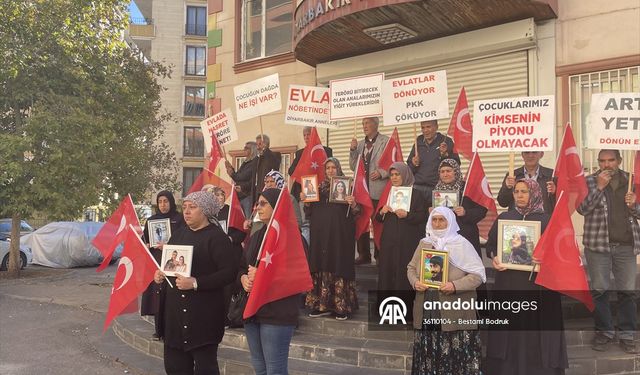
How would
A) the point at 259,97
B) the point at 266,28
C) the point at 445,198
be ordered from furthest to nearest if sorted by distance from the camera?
the point at 266,28 → the point at 259,97 → the point at 445,198

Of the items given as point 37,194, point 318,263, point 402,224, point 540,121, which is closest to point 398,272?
point 402,224

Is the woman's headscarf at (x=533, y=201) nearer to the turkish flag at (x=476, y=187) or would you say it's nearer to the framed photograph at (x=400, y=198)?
the turkish flag at (x=476, y=187)

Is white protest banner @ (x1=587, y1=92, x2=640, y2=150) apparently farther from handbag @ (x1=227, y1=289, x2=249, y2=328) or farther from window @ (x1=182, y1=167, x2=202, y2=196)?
window @ (x1=182, y1=167, x2=202, y2=196)

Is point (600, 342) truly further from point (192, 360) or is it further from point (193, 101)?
point (193, 101)

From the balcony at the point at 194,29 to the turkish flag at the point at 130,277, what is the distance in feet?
138

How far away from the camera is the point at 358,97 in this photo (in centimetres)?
721

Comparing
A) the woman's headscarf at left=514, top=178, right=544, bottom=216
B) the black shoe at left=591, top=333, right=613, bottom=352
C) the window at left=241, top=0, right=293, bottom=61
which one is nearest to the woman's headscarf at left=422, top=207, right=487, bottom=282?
the woman's headscarf at left=514, top=178, right=544, bottom=216

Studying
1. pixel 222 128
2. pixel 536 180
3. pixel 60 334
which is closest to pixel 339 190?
pixel 536 180

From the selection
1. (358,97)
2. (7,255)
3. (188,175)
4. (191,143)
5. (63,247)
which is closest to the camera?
(358,97)

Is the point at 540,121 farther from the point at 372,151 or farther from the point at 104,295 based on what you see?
the point at 104,295

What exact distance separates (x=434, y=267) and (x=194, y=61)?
4273 cm

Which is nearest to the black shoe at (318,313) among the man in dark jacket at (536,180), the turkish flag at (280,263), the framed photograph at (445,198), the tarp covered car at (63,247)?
the framed photograph at (445,198)

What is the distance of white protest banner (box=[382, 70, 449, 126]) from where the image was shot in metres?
6.43

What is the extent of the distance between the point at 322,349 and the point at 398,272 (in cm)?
113
